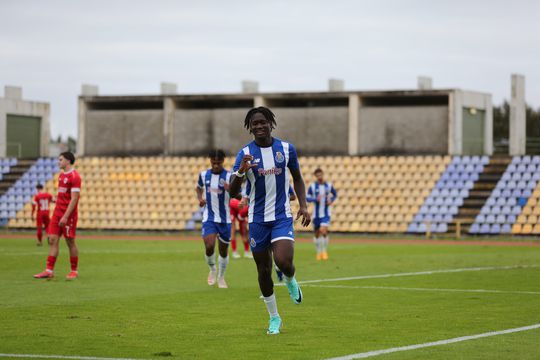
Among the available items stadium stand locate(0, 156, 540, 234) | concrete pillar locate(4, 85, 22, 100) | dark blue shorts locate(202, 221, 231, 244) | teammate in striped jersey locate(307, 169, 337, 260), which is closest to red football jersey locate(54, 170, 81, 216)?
dark blue shorts locate(202, 221, 231, 244)

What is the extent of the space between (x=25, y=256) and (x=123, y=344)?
1810 cm

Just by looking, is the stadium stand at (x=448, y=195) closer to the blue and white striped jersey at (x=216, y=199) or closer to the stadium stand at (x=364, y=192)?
the stadium stand at (x=364, y=192)

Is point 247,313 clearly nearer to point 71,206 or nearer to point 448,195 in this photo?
point 71,206

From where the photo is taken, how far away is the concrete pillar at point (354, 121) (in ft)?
177

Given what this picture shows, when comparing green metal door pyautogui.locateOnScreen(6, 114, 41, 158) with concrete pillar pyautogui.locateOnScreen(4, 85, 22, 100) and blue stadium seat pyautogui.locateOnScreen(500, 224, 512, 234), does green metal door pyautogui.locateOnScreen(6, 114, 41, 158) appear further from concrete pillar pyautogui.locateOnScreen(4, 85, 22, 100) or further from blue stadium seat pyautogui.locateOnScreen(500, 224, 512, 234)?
blue stadium seat pyautogui.locateOnScreen(500, 224, 512, 234)

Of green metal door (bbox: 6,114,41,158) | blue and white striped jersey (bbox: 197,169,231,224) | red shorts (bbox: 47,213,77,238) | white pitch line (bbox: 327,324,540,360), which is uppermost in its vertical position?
green metal door (bbox: 6,114,41,158)

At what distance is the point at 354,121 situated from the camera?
54.1 metres

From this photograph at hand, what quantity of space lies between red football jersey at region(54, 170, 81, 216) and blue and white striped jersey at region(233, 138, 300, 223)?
783cm

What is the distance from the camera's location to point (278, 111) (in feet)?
186

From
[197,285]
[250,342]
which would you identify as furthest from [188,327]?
[197,285]

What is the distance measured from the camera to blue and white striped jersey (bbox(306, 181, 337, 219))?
27.2 meters

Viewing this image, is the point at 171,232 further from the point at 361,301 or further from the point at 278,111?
the point at 361,301

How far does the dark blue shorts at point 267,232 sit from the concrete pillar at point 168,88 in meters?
49.1

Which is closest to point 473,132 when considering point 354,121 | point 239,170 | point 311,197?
point 354,121
